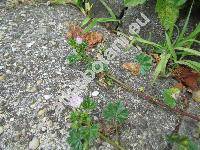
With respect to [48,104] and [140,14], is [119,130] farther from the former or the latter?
[140,14]

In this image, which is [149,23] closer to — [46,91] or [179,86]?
[179,86]

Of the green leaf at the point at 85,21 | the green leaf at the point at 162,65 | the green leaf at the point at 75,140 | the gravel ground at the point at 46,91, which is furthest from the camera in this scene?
the green leaf at the point at 85,21

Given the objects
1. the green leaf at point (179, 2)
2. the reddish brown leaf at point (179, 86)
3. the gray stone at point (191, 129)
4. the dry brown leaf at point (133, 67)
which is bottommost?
the gray stone at point (191, 129)

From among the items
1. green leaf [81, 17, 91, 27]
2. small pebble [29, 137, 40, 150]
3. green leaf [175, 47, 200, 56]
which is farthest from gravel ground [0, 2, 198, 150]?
green leaf [175, 47, 200, 56]

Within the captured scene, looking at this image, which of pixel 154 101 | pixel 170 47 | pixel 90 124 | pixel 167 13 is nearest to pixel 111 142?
pixel 90 124

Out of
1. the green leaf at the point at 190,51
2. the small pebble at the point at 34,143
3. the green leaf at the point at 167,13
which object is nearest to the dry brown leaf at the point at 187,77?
the green leaf at the point at 190,51

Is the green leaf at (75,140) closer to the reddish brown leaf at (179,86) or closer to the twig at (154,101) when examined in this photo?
the twig at (154,101)
